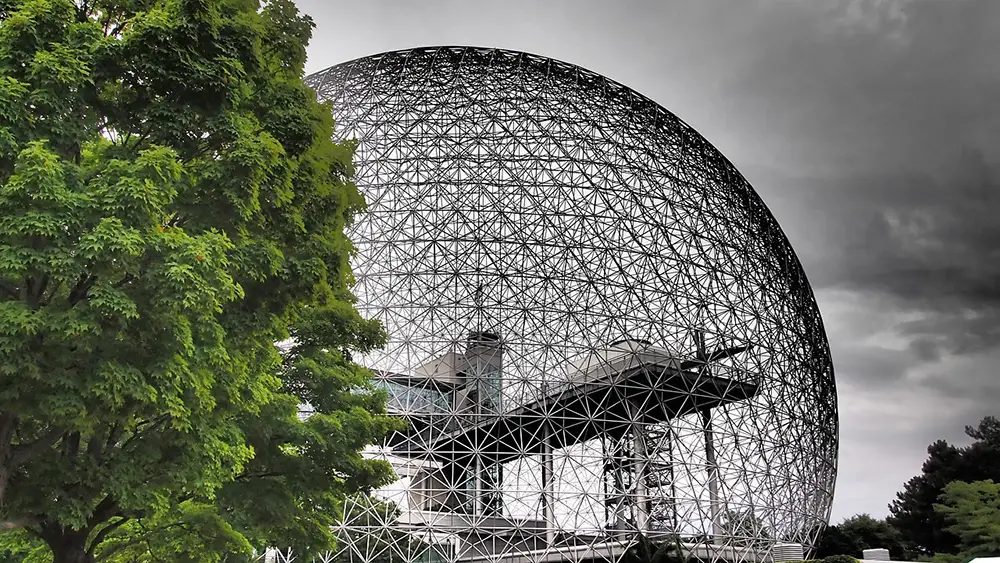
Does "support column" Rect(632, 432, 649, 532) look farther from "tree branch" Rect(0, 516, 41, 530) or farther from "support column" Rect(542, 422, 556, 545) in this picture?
"tree branch" Rect(0, 516, 41, 530)

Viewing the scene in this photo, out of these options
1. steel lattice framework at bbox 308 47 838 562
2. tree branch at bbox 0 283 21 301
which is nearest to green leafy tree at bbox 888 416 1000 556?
steel lattice framework at bbox 308 47 838 562

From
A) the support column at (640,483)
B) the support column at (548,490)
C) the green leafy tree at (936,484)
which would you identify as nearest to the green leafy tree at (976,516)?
the green leafy tree at (936,484)

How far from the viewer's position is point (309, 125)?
9055 mm

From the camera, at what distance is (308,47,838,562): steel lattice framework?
82.5 feet

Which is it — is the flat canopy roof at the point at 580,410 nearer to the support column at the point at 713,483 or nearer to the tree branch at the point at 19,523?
the support column at the point at 713,483

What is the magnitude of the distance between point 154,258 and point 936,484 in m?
42.7

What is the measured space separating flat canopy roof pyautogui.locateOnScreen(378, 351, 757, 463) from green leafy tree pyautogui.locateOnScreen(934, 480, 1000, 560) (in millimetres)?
10404

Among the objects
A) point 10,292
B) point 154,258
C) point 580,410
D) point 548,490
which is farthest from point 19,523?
point 580,410

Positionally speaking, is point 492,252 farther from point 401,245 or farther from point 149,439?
point 149,439

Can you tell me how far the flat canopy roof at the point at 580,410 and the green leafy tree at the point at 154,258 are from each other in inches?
596

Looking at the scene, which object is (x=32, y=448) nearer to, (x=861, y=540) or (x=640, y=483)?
(x=640, y=483)

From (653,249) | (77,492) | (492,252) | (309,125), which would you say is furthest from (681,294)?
(77,492)

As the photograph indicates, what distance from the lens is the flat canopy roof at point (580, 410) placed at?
987 inches

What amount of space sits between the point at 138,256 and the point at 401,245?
67.6ft
